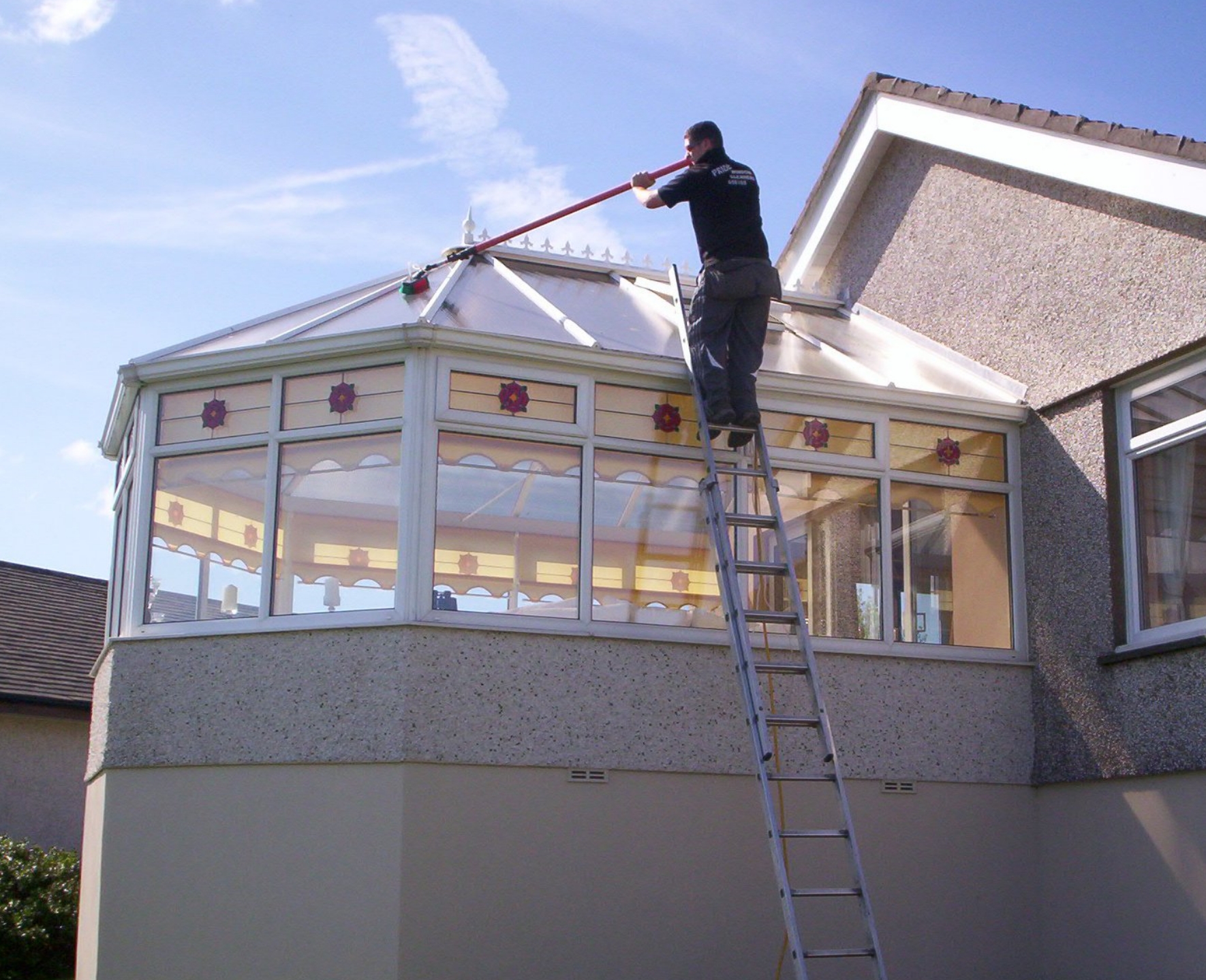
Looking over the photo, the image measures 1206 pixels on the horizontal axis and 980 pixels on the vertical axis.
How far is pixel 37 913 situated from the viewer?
11938 millimetres

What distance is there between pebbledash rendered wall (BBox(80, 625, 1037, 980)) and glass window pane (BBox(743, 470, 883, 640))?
424 millimetres

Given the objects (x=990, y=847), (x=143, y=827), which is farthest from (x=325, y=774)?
(x=990, y=847)

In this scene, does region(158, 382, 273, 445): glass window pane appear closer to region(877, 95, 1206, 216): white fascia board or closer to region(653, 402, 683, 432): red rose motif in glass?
region(653, 402, 683, 432): red rose motif in glass

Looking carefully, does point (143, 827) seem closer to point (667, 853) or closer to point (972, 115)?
point (667, 853)

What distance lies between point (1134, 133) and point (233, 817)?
19.8 ft

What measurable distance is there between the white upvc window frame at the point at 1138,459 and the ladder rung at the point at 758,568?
76.5 inches

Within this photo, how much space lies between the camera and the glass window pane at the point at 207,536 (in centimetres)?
784

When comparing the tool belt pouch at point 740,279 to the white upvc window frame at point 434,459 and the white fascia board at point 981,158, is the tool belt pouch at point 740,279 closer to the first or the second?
the white upvc window frame at point 434,459

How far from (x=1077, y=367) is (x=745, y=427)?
2.08 m

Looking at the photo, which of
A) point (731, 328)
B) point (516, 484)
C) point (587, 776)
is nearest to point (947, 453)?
point (731, 328)

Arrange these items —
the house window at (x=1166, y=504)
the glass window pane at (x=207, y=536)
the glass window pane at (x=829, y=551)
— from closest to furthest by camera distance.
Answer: the house window at (x=1166, y=504)
the glass window pane at (x=207, y=536)
the glass window pane at (x=829, y=551)

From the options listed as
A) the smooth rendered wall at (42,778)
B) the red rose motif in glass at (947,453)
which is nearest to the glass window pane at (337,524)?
the red rose motif in glass at (947,453)

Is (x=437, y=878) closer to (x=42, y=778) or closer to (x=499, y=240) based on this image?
(x=499, y=240)

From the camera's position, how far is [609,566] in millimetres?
7914
